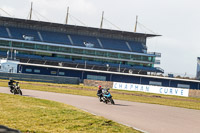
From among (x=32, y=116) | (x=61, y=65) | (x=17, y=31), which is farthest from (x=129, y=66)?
(x=32, y=116)

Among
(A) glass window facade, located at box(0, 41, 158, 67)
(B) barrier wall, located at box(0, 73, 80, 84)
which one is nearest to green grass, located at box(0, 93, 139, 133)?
(B) barrier wall, located at box(0, 73, 80, 84)


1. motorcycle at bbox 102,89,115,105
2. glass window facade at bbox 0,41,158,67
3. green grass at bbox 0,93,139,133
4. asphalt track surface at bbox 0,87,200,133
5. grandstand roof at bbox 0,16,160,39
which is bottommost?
asphalt track surface at bbox 0,87,200,133

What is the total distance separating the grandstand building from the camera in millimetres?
74875

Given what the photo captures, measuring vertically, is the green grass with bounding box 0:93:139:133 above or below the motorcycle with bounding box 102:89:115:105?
below

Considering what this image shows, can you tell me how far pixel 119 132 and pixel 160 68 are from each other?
250 ft

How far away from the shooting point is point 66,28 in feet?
287

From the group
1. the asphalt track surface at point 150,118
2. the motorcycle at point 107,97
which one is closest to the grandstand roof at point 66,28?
the motorcycle at point 107,97

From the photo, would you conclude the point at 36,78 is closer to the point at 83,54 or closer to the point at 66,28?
the point at 83,54

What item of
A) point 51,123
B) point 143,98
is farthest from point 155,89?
point 51,123

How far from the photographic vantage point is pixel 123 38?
91188 millimetres

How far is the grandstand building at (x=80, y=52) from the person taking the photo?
246 ft

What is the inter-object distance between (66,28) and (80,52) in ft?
28.7

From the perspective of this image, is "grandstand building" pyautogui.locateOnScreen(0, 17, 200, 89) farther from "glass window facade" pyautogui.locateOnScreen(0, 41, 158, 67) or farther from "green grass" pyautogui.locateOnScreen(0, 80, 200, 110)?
"green grass" pyautogui.locateOnScreen(0, 80, 200, 110)

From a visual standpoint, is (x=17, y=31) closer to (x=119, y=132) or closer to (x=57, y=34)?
(x=57, y=34)
